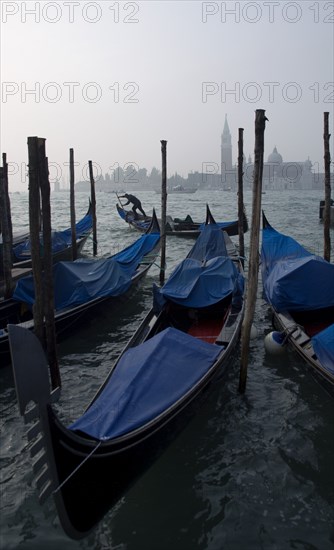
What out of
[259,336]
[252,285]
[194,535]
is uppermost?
[252,285]

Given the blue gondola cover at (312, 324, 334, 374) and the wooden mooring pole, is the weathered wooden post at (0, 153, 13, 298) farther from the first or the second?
the blue gondola cover at (312, 324, 334, 374)

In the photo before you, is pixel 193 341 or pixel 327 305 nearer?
pixel 193 341

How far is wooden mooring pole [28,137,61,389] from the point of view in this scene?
16.5ft

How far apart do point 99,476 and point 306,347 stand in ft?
10.0

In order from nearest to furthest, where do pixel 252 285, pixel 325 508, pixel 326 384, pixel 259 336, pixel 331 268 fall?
pixel 325 508 → pixel 326 384 → pixel 252 285 → pixel 331 268 → pixel 259 336

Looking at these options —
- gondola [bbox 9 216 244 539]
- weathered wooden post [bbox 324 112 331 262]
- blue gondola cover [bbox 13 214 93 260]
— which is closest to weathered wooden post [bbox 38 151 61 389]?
gondola [bbox 9 216 244 539]

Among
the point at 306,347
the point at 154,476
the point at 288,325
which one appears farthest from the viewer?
the point at 288,325

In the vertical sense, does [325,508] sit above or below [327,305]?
below

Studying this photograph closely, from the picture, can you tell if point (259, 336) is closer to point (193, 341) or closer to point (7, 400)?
point (193, 341)

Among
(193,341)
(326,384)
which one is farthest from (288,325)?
(193,341)

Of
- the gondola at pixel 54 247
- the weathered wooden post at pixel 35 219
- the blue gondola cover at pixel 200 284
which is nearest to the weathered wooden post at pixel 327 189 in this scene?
the blue gondola cover at pixel 200 284

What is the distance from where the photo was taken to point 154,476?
12.8 ft

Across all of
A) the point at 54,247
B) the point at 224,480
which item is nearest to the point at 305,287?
the point at 224,480

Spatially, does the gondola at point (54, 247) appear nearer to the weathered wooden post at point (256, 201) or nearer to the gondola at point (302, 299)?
the gondola at point (302, 299)
